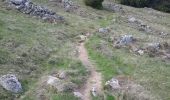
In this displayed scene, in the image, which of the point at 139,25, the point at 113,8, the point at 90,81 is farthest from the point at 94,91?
the point at 113,8

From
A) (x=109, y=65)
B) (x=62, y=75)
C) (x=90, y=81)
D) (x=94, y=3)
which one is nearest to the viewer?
(x=62, y=75)

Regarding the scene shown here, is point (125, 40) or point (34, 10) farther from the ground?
point (34, 10)

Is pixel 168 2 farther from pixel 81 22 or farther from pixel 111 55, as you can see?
pixel 111 55

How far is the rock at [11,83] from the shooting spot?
59.6 ft

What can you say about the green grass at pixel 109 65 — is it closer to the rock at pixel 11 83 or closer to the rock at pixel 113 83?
the rock at pixel 113 83

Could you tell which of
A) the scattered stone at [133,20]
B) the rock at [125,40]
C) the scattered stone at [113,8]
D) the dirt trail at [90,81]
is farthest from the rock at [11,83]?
the scattered stone at [113,8]

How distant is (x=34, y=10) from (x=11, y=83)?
14594mm

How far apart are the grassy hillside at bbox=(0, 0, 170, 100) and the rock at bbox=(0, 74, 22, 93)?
265 mm

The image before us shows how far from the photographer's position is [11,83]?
18312 mm

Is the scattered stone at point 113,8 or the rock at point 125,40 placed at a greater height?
the rock at point 125,40

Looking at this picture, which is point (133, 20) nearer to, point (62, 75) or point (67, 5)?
point (67, 5)

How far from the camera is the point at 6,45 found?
23.1m

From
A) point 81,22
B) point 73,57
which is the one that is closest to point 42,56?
point 73,57

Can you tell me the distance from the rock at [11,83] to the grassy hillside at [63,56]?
0.26 m
